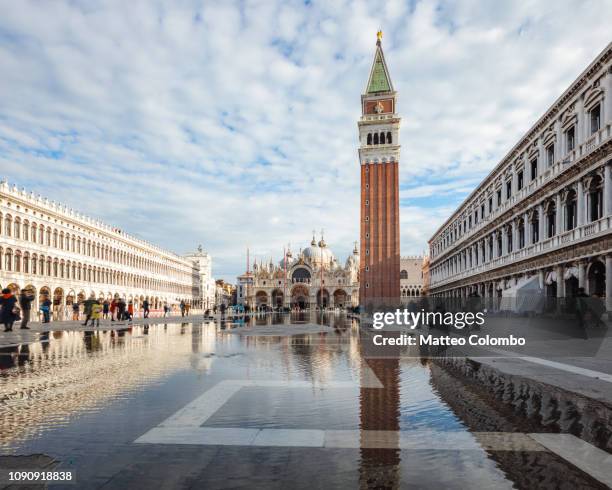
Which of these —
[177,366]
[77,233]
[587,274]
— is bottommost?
[177,366]

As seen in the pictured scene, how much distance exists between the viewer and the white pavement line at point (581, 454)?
382cm

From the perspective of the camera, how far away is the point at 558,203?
86.8 feet

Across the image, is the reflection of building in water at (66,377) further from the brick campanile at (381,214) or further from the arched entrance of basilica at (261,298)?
the arched entrance of basilica at (261,298)

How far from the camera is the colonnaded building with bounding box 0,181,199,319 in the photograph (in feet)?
147

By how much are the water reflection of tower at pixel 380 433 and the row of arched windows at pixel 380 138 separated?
7344cm

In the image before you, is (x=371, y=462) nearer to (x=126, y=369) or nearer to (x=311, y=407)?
(x=311, y=407)

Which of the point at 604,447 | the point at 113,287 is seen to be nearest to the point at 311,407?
the point at 604,447

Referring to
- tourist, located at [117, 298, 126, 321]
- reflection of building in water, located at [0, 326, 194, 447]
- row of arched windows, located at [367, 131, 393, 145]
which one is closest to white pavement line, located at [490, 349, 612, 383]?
reflection of building in water, located at [0, 326, 194, 447]

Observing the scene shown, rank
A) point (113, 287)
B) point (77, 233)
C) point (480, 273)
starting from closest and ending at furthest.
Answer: point (480, 273)
point (77, 233)
point (113, 287)

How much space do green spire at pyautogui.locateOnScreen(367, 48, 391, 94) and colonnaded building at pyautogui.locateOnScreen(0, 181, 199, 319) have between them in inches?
1982

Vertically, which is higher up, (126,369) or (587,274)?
(587,274)

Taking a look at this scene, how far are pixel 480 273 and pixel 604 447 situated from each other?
41.5 m

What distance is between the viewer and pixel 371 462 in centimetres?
406

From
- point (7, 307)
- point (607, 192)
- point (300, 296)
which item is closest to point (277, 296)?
point (300, 296)
